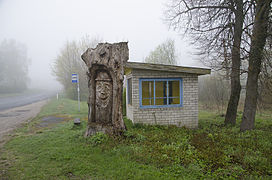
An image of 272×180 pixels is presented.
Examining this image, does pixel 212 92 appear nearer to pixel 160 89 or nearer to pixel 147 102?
pixel 160 89

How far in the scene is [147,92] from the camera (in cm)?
882

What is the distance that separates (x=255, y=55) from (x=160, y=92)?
13.9ft

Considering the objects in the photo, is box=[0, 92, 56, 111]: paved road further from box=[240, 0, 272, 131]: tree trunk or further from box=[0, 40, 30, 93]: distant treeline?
box=[240, 0, 272, 131]: tree trunk

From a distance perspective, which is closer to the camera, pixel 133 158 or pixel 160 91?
pixel 133 158

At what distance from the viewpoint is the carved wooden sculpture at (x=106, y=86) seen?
6.02 metres

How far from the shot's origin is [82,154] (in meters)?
4.81

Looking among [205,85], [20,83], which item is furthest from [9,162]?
[20,83]

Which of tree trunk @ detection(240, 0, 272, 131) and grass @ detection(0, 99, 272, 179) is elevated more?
tree trunk @ detection(240, 0, 272, 131)

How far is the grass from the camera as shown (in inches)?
148

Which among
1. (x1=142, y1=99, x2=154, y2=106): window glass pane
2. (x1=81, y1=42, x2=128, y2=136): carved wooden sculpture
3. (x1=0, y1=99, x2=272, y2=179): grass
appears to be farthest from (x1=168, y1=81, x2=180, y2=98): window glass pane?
(x1=81, y1=42, x2=128, y2=136): carved wooden sculpture

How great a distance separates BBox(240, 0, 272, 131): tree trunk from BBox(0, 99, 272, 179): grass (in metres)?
1.15

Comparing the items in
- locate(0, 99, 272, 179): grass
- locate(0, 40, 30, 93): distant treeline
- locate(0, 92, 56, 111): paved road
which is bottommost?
locate(0, 99, 272, 179): grass

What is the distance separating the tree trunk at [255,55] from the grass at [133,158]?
1148 millimetres

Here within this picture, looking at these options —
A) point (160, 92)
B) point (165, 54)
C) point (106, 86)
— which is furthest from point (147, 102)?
point (165, 54)
